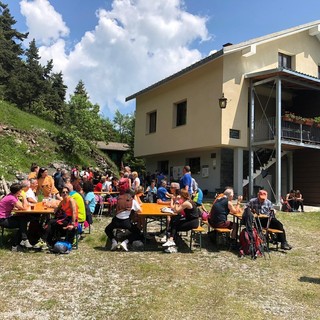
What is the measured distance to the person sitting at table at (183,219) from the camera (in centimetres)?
704

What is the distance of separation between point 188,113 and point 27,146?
27.1 feet

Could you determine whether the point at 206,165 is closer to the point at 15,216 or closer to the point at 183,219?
the point at 183,219

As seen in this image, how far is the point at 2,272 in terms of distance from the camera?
5.42 meters

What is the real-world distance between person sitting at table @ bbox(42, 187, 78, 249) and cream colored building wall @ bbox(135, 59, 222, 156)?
9.31 metres

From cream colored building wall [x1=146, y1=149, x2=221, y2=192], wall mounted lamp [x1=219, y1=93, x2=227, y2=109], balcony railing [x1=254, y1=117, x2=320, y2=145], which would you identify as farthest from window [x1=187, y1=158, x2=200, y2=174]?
wall mounted lamp [x1=219, y1=93, x2=227, y2=109]

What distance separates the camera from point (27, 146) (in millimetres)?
18188

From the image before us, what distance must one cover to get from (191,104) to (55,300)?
44.4ft

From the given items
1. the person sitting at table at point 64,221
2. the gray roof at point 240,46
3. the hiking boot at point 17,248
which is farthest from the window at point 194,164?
the hiking boot at point 17,248

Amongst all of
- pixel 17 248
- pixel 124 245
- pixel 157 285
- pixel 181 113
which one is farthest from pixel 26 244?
pixel 181 113

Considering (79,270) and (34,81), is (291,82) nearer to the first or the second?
(79,270)

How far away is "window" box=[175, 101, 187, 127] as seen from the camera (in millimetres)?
17797

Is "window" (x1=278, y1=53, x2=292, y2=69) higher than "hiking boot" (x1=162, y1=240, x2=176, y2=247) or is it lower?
higher

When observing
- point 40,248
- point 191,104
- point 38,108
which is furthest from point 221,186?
point 38,108

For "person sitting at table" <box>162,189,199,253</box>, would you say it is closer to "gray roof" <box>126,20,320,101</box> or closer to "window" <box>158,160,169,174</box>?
"gray roof" <box>126,20,320,101</box>
